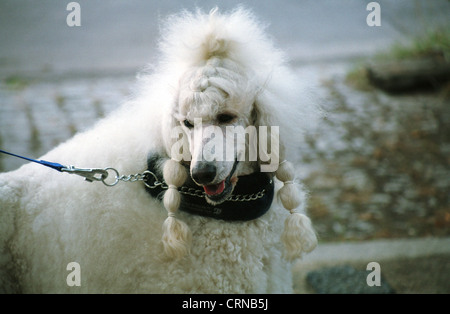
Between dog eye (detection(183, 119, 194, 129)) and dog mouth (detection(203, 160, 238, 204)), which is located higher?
dog eye (detection(183, 119, 194, 129))

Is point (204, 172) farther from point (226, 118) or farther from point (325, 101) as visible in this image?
point (325, 101)

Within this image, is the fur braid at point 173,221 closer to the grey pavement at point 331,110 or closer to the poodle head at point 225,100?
the poodle head at point 225,100

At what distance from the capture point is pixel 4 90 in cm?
570

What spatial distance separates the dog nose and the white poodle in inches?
5.3

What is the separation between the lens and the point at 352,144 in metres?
4.56

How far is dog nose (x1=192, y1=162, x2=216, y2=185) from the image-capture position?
165cm

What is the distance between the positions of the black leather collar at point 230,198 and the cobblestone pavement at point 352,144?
1.66 meters

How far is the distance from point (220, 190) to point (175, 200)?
0.68 ft

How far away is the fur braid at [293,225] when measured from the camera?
186cm

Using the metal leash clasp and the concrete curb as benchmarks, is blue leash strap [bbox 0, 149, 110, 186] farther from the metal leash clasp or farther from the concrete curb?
the concrete curb

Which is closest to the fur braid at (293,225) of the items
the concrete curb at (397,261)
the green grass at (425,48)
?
the concrete curb at (397,261)

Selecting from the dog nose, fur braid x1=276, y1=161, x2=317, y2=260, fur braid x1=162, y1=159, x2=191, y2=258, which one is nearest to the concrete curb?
fur braid x1=276, y1=161, x2=317, y2=260

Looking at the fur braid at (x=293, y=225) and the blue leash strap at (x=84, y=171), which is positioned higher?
the blue leash strap at (x=84, y=171)
